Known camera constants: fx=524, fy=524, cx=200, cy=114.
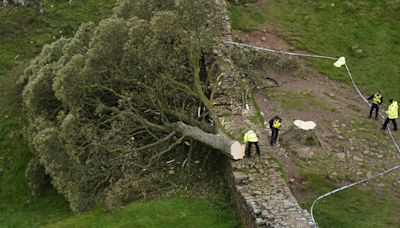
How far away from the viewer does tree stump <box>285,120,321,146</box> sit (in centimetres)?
2302

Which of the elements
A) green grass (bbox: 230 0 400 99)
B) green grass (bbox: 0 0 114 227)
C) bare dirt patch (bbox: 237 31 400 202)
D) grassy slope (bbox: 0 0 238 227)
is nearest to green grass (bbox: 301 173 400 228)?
bare dirt patch (bbox: 237 31 400 202)

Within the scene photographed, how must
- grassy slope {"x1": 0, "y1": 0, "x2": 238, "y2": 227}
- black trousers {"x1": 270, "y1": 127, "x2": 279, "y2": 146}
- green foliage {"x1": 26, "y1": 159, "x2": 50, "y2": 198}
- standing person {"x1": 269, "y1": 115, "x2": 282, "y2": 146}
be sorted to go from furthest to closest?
1. green foliage {"x1": 26, "y1": 159, "x2": 50, "y2": 198}
2. black trousers {"x1": 270, "y1": 127, "x2": 279, "y2": 146}
3. standing person {"x1": 269, "y1": 115, "x2": 282, "y2": 146}
4. grassy slope {"x1": 0, "y1": 0, "x2": 238, "y2": 227}

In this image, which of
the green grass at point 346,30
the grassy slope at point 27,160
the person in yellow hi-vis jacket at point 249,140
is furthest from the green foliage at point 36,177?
the green grass at point 346,30

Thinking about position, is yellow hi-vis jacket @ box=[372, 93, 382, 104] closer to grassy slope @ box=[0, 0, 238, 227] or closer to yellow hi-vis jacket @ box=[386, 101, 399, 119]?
yellow hi-vis jacket @ box=[386, 101, 399, 119]

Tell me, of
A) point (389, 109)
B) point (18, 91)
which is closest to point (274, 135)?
point (389, 109)

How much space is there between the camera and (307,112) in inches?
1019

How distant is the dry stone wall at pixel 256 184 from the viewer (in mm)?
17094

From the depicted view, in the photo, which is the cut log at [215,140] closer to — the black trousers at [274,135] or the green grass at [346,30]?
the black trousers at [274,135]

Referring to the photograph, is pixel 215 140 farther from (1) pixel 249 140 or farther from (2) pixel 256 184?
(2) pixel 256 184

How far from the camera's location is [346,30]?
105 ft

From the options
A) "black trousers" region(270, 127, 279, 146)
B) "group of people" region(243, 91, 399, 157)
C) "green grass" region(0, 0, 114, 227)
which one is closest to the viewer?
"group of people" region(243, 91, 399, 157)

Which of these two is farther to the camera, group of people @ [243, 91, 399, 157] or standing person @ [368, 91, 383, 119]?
standing person @ [368, 91, 383, 119]

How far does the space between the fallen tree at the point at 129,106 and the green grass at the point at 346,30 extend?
9469 millimetres

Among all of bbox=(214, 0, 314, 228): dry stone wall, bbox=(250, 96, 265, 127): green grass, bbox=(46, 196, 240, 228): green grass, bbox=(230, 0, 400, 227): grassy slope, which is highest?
bbox=(230, 0, 400, 227): grassy slope
